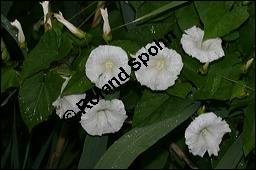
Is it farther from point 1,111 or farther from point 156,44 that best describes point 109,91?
point 1,111

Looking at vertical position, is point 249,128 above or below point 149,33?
below

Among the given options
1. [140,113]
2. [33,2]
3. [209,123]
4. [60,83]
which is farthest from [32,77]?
[33,2]

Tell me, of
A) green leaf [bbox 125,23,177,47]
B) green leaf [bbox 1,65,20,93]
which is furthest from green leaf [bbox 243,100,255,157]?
green leaf [bbox 1,65,20,93]

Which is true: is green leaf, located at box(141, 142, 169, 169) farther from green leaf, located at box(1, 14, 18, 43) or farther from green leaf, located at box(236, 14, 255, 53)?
green leaf, located at box(1, 14, 18, 43)

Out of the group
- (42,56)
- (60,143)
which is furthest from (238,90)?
(60,143)

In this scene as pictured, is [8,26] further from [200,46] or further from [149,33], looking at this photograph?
[200,46]

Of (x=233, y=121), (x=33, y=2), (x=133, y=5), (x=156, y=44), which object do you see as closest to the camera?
(x=156, y=44)
